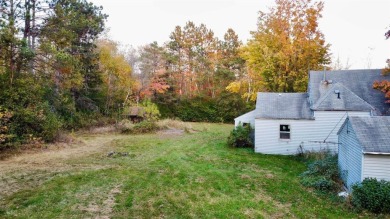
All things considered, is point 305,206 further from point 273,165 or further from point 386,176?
point 273,165

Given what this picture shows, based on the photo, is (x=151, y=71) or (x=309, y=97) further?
(x=151, y=71)

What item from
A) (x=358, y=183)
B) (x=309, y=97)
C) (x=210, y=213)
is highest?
(x=309, y=97)

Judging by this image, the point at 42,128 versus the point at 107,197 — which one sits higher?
the point at 42,128

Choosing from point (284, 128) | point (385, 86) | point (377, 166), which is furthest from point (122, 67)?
point (377, 166)

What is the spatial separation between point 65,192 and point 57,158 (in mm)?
5871

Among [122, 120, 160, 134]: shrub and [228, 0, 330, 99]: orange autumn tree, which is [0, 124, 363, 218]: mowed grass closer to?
[122, 120, 160, 134]: shrub

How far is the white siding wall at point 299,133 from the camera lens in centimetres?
1630

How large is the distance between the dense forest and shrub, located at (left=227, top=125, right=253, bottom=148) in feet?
26.3

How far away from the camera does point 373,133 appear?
955cm

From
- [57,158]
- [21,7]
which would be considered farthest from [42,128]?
[21,7]

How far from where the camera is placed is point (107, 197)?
8.89 meters

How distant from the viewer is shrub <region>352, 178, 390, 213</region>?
8.14 m

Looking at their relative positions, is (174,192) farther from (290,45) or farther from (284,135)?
(290,45)

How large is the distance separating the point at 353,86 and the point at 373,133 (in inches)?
382
